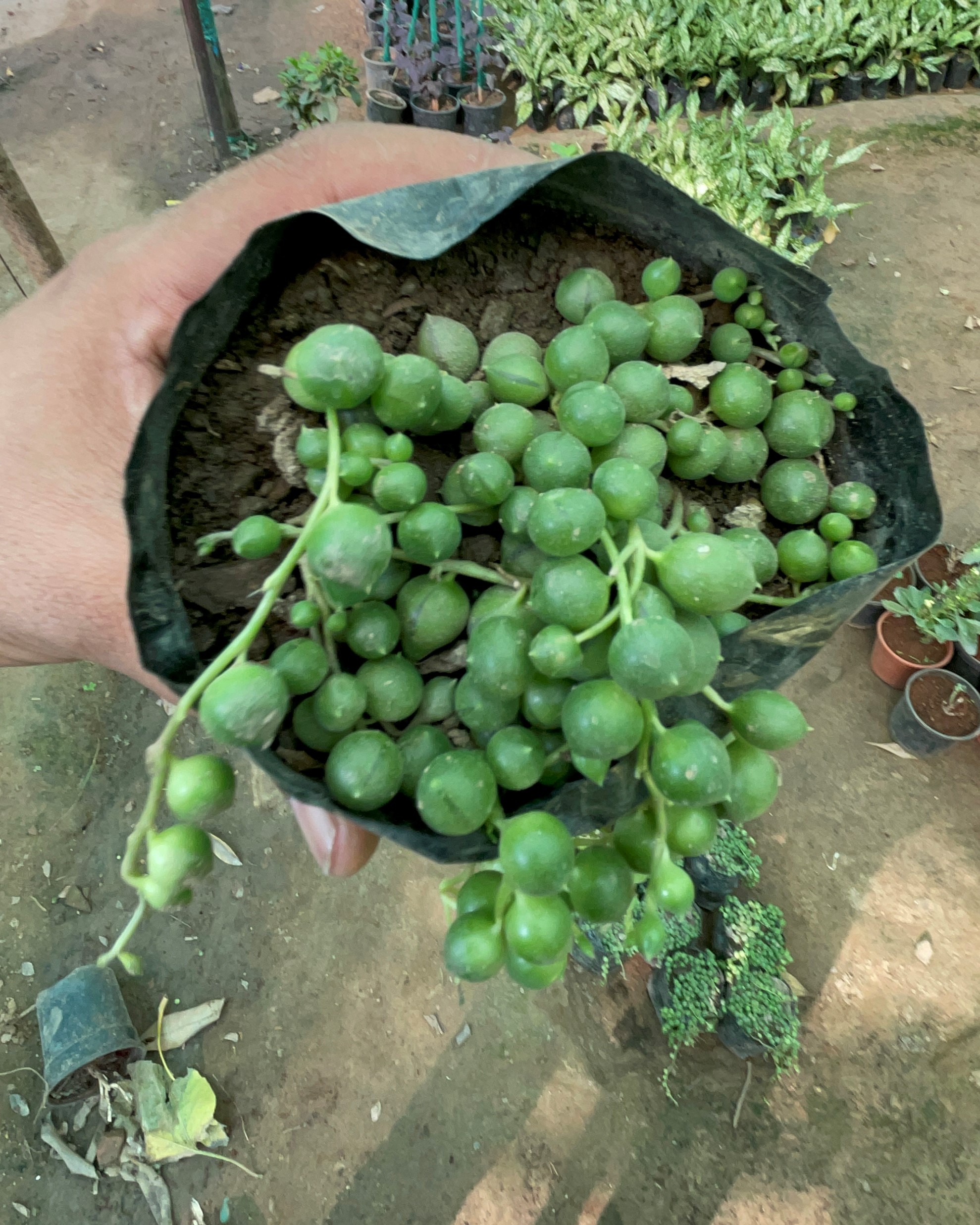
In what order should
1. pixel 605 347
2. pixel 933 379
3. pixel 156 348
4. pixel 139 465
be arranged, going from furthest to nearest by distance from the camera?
pixel 933 379 < pixel 156 348 < pixel 605 347 < pixel 139 465

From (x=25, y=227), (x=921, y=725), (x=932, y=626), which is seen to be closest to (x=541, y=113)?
(x=25, y=227)

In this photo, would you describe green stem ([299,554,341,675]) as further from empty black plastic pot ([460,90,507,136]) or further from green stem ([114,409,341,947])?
empty black plastic pot ([460,90,507,136])

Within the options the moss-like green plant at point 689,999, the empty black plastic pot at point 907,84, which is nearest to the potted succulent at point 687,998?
the moss-like green plant at point 689,999

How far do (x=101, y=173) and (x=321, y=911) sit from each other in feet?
17.5

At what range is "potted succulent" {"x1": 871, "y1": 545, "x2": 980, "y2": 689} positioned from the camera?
344 centimetres

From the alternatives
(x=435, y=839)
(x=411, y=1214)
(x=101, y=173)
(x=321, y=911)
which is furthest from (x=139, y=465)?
(x=101, y=173)

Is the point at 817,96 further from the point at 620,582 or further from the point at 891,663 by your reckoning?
the point at 620,582

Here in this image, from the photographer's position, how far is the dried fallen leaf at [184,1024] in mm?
2865

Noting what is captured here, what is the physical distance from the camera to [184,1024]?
2.89 metres

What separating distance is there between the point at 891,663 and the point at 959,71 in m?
5.56

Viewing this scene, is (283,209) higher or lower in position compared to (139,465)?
lower

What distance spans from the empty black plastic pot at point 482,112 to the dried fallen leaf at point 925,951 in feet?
18.5

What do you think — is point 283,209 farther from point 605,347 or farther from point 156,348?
point 605,347

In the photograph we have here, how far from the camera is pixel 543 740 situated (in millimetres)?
1065
